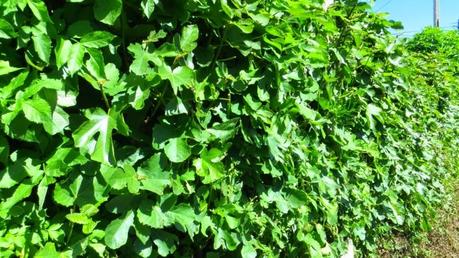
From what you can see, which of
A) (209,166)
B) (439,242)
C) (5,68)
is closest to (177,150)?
(209,166)

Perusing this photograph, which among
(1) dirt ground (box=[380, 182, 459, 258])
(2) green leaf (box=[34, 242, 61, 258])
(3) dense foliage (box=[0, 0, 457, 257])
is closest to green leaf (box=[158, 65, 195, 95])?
(3) dense foliage (box=[0, 0, 457, 257])

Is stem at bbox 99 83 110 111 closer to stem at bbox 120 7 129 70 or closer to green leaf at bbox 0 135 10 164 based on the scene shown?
stem at bbox 120 7 129 70

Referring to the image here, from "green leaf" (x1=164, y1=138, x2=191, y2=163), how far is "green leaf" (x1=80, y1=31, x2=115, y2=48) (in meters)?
0.44

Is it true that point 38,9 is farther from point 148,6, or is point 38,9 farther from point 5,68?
point 148,6

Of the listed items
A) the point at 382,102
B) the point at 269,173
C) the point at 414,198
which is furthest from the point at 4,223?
the point at 414,198

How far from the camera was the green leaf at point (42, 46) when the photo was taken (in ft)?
4.69

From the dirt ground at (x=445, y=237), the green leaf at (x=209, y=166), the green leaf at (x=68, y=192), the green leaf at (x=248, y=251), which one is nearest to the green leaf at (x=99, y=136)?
the green leaf at (x=68, y=192)

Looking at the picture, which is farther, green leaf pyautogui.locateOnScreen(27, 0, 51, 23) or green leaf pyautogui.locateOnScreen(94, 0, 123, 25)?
green leaf pyautogui.locateOnScreen(94, 0, 123, 25)

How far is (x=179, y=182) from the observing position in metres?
1.86

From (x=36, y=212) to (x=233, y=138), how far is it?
3.16 ft

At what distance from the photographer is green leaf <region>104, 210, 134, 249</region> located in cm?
165

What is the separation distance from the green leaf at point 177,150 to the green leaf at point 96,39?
44 centimetres

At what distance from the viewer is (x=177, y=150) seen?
179 cm

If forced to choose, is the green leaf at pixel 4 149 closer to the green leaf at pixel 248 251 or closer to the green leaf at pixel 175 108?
the green leaf at pixel 175 108
